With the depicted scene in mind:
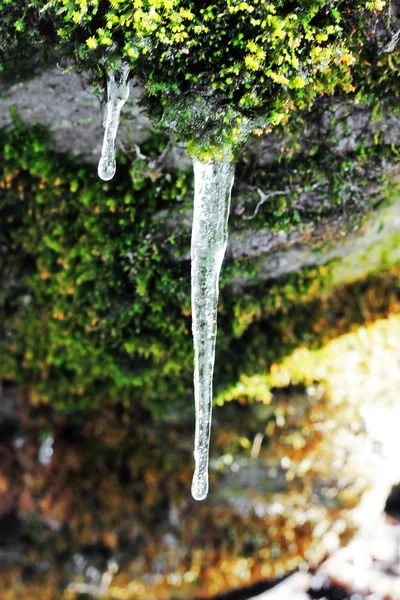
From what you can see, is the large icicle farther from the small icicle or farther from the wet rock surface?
the wet rock surface

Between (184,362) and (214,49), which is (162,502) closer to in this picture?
(184,362)

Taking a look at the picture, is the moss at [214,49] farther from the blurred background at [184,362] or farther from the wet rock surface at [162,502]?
the wet rock surface at [162,502]

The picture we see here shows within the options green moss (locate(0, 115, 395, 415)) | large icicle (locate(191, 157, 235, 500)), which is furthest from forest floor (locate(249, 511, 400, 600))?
Result: large icicle (locate(191, 157, 235, 500))

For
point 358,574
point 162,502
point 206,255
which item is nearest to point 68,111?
point 206,255

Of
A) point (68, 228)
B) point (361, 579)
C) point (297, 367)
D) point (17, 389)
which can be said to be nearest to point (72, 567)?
point (17, 389)

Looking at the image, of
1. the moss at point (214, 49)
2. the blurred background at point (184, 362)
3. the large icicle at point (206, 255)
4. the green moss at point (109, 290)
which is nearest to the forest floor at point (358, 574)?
the blurred background at point (184, 362)

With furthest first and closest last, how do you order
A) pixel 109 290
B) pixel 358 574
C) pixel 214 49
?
1. pixel 358 574
2. pixel 109 290
3. pixel 214 49

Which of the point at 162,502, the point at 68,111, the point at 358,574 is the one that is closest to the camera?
the point at 68,111
